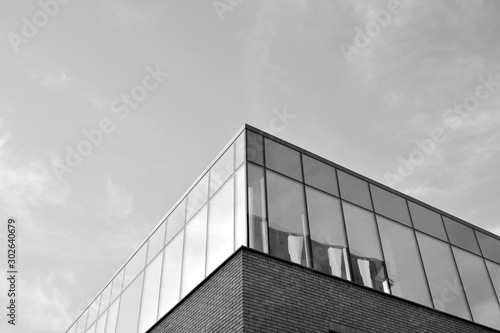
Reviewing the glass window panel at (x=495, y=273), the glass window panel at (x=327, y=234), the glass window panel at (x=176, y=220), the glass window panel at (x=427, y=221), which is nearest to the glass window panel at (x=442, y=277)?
the glass window panel at (x=427, y=221)

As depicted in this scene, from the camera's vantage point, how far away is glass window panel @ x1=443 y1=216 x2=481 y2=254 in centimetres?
1828

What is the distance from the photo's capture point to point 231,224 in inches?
540

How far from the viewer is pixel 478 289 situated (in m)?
17.2

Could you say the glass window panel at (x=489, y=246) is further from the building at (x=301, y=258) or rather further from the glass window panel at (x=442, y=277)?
the glass window panel at (x=442, y=277)

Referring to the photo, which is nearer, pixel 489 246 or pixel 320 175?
pixel 320 175

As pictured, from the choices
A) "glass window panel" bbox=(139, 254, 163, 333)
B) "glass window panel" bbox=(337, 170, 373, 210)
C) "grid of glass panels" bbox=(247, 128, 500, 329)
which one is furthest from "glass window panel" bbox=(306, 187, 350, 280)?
"glass window panel" bbox=(139, 254, 163, 333)

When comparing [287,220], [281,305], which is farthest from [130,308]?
[281,305]

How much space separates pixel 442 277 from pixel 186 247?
826 cm

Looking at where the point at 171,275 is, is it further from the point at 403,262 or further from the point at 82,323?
the point at 82,323

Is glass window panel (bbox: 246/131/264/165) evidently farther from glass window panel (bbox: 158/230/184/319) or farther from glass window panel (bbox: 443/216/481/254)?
glass window panel (bbox: 443/216/481/254)

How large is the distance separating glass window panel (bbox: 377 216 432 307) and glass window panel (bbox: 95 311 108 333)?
39.5ft

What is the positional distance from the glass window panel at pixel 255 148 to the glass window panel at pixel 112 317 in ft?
31.0

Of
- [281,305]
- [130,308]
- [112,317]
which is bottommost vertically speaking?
[281,305]

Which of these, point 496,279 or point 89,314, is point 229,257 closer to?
point 496,279
